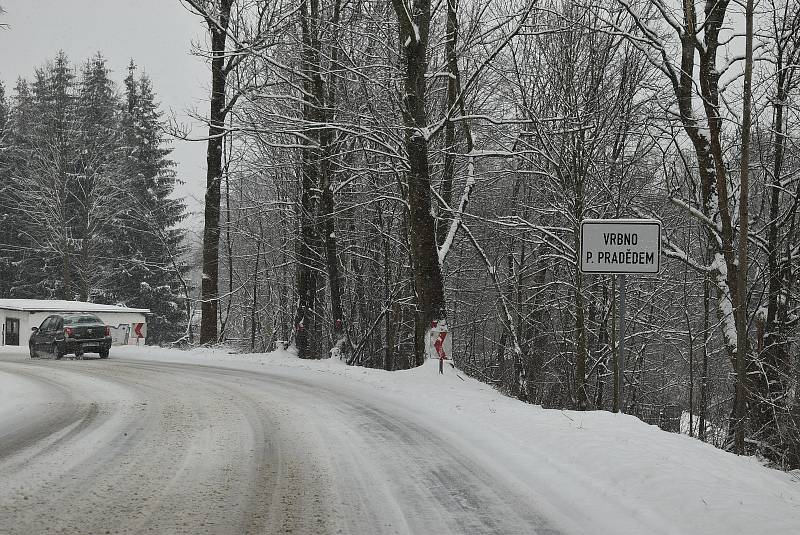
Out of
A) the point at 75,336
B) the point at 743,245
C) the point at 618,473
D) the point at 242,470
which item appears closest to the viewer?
the point at 618,473

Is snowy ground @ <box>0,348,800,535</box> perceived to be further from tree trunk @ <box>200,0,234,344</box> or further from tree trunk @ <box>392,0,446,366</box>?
tree trunk @ <box>200,0,234,344</box>

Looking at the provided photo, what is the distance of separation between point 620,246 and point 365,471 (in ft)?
16.4

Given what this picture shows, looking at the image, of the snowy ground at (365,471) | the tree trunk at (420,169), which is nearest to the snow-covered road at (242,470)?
the snowy ground at (365,471)

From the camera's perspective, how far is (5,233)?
5219cm

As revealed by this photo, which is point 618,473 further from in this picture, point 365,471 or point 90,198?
point 90,198

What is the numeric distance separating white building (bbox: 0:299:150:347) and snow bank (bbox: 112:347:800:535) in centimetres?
3162

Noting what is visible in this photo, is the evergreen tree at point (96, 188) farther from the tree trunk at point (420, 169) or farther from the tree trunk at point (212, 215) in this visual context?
the tree trunk at point (420, 169)

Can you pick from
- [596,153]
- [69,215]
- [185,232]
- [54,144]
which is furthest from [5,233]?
[596,153]

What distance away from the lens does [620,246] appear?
9.97 meters

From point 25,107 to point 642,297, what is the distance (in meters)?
48.5

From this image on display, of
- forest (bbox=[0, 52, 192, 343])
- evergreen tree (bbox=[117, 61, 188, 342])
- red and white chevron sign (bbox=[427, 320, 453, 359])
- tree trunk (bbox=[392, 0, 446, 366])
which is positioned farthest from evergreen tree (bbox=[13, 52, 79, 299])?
red and white chevron sign (bbox=[427, 320, 453, 359])

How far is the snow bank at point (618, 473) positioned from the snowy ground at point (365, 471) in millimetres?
24

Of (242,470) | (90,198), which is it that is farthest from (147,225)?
(242,470)

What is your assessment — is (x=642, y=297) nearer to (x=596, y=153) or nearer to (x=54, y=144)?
(x=596, y=153)
